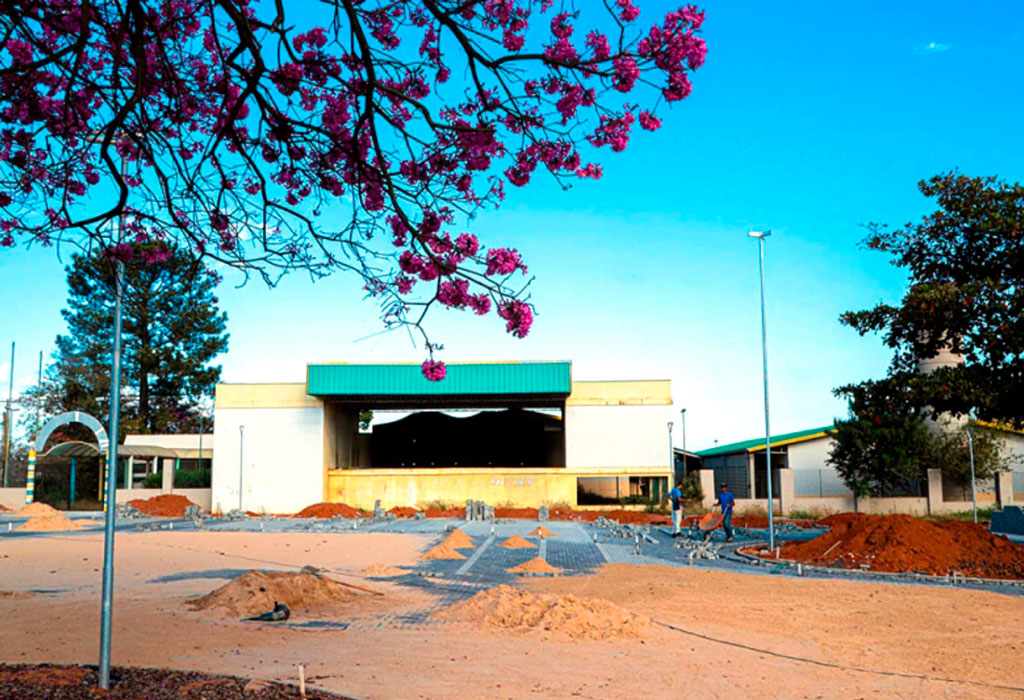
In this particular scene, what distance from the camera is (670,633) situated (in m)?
10.5

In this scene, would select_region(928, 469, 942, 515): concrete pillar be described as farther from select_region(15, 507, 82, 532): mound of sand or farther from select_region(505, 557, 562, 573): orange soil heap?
select_region(15, 507, 82, 532): mound of sand

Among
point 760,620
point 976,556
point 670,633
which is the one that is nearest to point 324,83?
point 670,633

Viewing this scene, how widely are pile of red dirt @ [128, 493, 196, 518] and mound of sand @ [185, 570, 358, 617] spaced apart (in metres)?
30.0

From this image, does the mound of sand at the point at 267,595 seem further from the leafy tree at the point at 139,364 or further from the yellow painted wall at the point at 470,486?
the leafy tree at the point at 139,364

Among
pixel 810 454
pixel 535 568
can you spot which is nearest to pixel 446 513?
pixel 810 454

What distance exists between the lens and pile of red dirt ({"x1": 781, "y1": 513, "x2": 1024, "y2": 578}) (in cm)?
1759

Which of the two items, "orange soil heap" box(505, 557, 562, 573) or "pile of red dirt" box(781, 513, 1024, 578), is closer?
"orange soil heap" box(505, 557, 562, 573)

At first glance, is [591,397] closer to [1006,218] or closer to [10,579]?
[1006,218]

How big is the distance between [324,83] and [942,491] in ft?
130

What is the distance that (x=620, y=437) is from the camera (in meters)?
42.8

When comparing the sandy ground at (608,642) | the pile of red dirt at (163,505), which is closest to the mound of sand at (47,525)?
the pile of red dirt at (163,505)

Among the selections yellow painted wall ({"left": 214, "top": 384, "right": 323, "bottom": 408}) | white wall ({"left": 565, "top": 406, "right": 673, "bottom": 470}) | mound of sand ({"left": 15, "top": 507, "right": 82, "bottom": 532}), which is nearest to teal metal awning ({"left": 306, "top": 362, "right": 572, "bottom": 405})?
yellow painted wall ({"left": 214, "top": 384, "right": 323, "bottom": 408})

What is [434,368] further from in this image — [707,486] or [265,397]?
[265,397]

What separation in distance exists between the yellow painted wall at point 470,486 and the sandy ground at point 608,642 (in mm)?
26132
